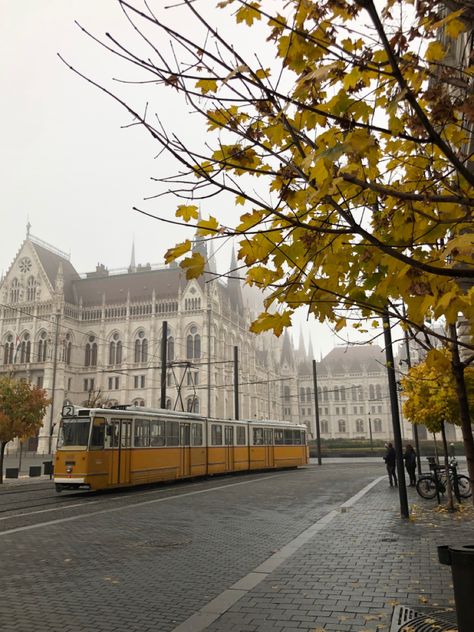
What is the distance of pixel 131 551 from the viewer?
8.91 meters

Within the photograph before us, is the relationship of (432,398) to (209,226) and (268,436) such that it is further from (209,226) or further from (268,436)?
(268,436)

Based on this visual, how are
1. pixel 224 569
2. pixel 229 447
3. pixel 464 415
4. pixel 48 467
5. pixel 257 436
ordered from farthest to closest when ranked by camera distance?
pixel 257 436 → pixel 48 467 → pixel 229 447 → pixel 224 569 → pixel 464 415

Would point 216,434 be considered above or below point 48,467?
above

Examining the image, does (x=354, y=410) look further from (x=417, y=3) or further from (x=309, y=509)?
(x=417, y=3)

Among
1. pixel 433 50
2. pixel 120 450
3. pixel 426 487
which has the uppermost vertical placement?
pixel 433 50

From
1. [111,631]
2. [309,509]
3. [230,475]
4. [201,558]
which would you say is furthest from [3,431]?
[111,631]

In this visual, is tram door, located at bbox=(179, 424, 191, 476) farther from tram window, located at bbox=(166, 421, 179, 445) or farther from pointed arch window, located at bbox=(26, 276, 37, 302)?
pointed arch window, located at bbox=(26, 276, 37, 302)

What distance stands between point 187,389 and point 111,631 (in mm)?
61104

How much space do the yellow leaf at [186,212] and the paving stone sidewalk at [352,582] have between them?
382cm

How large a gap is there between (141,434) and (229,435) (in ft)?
25.9

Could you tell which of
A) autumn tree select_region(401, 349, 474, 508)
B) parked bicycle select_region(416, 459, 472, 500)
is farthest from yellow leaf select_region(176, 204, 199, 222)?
parked bicycle select_region(416, 459, 472, 500)

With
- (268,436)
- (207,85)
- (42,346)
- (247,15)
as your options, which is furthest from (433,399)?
(42,346)

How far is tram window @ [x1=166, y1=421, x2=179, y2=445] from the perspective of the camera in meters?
21.8

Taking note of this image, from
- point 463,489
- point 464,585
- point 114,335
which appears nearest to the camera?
point 464,585
